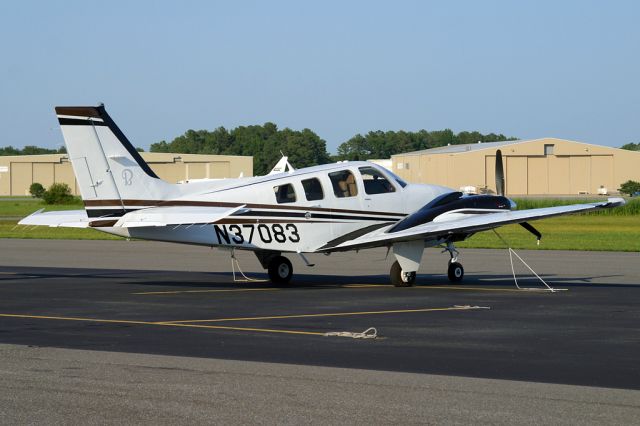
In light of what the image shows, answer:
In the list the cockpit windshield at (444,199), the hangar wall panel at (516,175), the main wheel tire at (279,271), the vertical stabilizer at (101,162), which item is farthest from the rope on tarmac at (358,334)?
the hangar wall panel at (516,175)

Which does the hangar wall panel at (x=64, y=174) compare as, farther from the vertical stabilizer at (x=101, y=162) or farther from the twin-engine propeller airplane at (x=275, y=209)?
the vertical stabilizer at (x=101, y=162)

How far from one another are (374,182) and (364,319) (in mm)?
7057

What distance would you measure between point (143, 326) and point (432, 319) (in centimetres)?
460

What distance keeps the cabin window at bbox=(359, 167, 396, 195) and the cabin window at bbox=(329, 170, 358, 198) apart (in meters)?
0.29

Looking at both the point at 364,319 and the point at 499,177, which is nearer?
the point at 364,319

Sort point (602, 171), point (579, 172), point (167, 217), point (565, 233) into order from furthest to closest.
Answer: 1. point (602, 171)
2. point (579, 172)
3. point (565, 233)
4. point (167, 217)

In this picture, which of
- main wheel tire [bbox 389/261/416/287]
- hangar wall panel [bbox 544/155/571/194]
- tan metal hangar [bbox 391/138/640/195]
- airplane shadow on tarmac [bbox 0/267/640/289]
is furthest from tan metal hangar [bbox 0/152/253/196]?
main wheel tire [bbox 389/261/416/287]

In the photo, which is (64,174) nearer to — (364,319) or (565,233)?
(565,233)

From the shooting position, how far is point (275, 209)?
2180 centimetres

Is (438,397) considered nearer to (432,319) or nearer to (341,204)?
A: (432,319)

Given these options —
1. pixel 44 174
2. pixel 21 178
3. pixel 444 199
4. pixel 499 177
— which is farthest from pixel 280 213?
pixel 21 178

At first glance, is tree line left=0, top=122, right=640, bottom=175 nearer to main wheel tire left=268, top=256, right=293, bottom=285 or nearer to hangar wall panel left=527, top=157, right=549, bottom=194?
hangar wall panel left=527, top=157, right=549, bottom=194

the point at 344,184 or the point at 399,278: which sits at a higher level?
the point at 344,184

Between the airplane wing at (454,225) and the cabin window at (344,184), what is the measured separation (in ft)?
3.38
